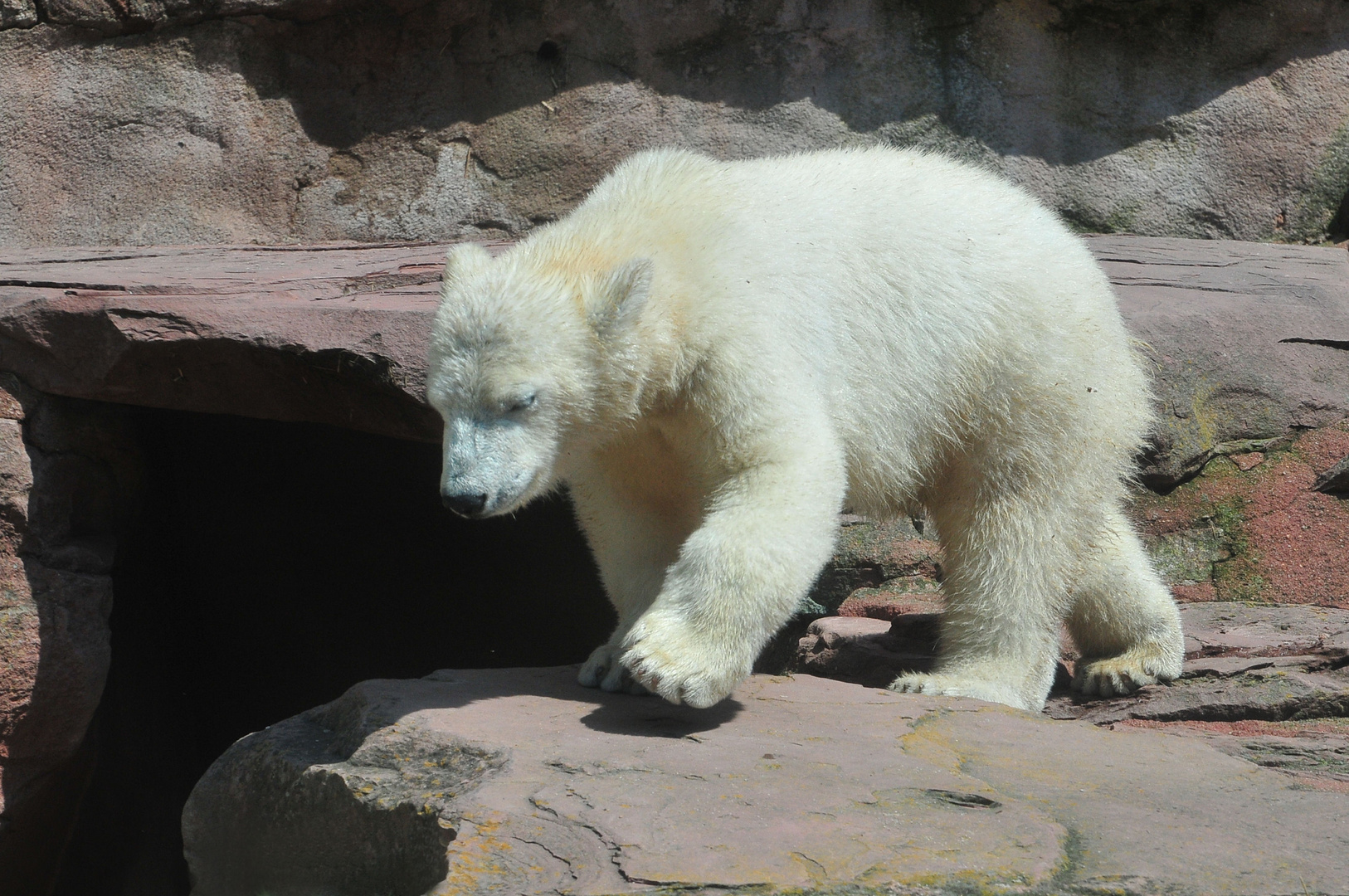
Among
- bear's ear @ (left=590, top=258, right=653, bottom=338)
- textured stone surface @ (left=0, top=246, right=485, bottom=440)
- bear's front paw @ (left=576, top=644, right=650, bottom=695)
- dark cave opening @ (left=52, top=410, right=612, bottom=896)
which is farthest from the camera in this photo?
dark cave opening @ (left=52, top=410, right=612, bottom=896)

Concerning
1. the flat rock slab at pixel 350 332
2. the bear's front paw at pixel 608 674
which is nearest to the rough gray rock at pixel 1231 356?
the flat rock slab at pixel 350 332

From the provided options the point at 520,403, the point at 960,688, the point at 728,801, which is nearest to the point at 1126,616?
the point at 960,688

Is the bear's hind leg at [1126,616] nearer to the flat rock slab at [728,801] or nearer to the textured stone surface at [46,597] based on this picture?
the flat rock slab at [728,801]

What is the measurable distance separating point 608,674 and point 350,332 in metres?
1.49

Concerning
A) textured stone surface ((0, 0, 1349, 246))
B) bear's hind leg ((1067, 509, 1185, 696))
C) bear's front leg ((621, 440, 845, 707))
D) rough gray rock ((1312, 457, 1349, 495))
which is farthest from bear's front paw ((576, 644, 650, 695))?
textured stone surface ((0, 0, 1349, 246))

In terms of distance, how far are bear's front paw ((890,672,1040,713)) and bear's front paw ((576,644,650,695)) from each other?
2.85ft

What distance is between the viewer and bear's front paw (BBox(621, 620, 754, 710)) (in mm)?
2770

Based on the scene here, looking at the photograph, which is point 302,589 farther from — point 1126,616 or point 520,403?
point 1126,616

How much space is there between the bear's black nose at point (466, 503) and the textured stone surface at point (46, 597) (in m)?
2.10

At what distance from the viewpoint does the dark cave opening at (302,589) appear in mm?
5414

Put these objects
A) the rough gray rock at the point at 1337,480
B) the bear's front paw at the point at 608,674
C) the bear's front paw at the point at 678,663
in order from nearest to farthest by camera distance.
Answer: the bear's front paw at the point at 678,663 → the bear's front paw at the point at 608,674 → the rough gray rock at the point at 1337,480

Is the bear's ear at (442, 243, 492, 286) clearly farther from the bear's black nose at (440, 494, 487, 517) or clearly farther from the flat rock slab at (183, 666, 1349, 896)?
the flat rock slab at (183, 666, 1349, 896)

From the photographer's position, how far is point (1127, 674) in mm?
3918

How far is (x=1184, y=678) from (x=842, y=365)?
1767mm
